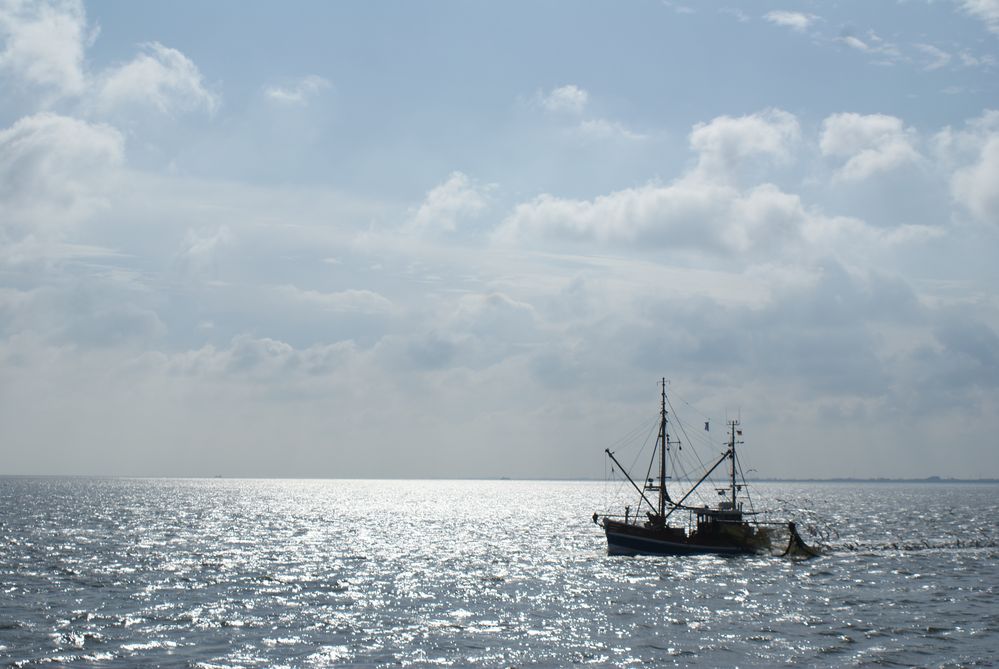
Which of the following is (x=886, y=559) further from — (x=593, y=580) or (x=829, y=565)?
(x=593, y=580)

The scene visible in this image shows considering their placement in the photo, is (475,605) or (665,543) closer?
(475,605)

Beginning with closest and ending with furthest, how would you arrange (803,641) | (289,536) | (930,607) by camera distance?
1. (803,641)
2. (930,607)
3. (289,536)

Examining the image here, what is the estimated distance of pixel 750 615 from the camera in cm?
5131

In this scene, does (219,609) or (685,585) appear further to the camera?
(685,585)

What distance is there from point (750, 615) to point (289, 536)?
70468mm

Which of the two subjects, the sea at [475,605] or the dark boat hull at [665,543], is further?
the dark boat hull at [665,543]

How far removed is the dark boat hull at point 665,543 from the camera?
87.5m

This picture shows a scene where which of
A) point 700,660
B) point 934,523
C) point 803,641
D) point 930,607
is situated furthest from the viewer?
point 934,523

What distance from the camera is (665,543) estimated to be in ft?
287

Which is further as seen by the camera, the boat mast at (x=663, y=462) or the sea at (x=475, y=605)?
the boat mast at (x=663, y=462)

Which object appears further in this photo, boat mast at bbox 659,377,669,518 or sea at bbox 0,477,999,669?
boat mast at bbox 659,377,669,518

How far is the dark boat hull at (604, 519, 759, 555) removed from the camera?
87.5 meters

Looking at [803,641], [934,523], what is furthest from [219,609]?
[934,523]

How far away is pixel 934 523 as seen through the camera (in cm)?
15075
